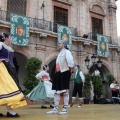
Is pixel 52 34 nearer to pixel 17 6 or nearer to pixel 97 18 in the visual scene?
pixel 17 6

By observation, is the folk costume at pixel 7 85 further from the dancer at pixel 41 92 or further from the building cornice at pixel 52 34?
the building cornice at pixel 52 34

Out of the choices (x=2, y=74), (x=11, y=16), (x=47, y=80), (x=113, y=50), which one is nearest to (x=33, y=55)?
(x=11, y=16)

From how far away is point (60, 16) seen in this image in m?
17.5

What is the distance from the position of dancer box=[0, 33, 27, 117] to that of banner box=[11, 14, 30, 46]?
919 centimetres

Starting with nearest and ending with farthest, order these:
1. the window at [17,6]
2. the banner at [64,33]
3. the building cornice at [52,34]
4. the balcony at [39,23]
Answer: the building cornice at [52,34]
the balcony at [39,23]
the window at [17,6]
the banner at [64,33]

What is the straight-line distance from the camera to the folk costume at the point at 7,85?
4.44 meters

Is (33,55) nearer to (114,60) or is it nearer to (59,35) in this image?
(59,35)

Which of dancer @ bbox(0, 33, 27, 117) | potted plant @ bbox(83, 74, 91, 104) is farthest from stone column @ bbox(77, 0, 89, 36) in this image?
dancer @ bbox(0, 33, 27, 117)

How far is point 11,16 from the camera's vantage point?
13906 millimetres

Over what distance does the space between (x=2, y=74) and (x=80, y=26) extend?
13740mm

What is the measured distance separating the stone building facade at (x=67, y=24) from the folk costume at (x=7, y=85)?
9.45m

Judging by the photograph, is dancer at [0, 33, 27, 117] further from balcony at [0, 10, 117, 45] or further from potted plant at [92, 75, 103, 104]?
potted plant at [92, 75, 103, 104]

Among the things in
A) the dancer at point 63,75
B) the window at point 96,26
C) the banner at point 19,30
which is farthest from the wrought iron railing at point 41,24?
the dancer at point 63,75

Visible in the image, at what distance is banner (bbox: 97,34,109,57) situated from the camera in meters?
18.2
